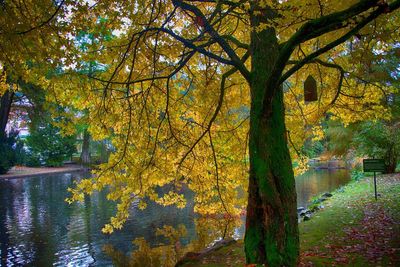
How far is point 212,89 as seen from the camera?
7895 millimetres

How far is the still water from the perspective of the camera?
32.4 feet

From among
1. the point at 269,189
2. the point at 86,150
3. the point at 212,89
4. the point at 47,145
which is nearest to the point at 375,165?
the point at 212,89

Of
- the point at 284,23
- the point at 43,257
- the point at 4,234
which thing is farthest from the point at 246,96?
the point at 4,234

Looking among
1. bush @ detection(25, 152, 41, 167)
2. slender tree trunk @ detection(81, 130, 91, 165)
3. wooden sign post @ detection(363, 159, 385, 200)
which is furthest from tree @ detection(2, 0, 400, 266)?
slender tree trunk @ detection(81, 130, 91, 165)

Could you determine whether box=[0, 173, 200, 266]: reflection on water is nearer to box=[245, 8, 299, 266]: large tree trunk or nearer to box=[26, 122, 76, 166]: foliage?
box=[245, 8, 299, 266]: large tree trunk

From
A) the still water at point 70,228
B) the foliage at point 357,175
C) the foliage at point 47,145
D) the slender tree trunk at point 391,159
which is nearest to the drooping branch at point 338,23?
the still water at point 70,228

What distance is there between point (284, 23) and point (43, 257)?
8.47 metres

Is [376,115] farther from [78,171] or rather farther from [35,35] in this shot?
[78,171]

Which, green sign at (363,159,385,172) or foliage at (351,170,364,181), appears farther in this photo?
foliage at (351,170,364,181)

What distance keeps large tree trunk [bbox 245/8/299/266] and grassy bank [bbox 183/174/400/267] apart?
1.01 m

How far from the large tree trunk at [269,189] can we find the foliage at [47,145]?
114 feet

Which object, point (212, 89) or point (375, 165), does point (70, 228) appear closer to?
point (212, 89)

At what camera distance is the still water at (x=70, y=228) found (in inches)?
389

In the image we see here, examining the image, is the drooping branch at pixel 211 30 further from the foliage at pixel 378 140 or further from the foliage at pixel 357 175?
the foliage at pixel 357 175
